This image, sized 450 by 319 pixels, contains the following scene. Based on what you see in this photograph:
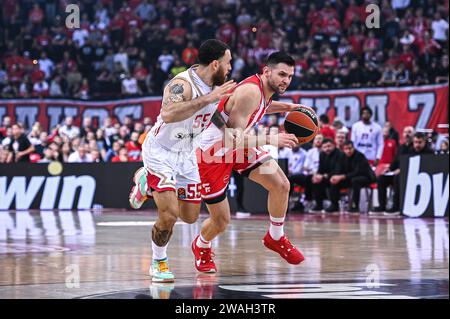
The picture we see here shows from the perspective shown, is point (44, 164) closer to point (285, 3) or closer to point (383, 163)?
point (383, 163)

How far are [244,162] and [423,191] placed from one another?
9.52m

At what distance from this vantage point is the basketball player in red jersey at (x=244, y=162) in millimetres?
9125

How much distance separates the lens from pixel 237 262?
33.5ft

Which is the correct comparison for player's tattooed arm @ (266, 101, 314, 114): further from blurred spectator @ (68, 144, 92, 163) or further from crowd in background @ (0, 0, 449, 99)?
blurred spectator @ (68, 144, 92, 163)

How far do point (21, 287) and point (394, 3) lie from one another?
2102 centimetres

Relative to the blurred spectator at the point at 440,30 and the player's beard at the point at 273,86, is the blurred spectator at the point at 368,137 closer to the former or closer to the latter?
the blurred spectator at the point at 440,30

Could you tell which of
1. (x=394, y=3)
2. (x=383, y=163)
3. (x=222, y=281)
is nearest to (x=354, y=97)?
(x=383, y=163)

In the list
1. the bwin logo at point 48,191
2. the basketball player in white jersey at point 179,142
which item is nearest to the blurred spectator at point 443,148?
the bwin logo at point 48,191

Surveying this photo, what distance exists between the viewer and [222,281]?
27.8 feet

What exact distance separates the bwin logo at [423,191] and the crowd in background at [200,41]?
385 centimetres

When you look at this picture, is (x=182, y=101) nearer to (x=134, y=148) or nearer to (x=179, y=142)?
(x=179, y=142)

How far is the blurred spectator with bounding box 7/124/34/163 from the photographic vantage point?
2269 cm

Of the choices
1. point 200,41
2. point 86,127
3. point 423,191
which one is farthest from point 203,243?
point 200,41

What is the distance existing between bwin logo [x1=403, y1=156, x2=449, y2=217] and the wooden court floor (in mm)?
889
